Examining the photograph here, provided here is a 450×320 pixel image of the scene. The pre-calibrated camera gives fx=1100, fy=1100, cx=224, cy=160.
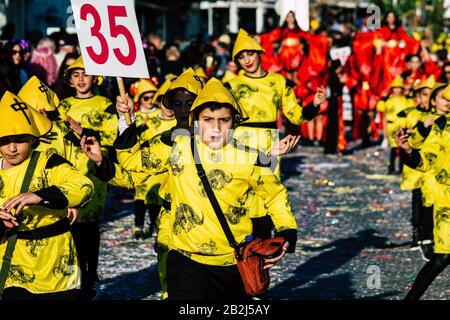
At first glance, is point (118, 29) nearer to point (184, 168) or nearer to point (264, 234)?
point (184, 168)

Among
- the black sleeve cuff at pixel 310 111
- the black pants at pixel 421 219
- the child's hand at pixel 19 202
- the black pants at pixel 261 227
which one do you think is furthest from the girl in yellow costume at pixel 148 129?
the child's hand at pixel 19 202

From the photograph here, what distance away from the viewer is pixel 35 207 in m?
5.69

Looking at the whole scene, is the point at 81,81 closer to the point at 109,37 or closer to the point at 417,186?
the point at 109,37

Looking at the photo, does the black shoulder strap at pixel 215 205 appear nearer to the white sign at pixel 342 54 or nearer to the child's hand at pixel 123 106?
the child's hand at pixel 123 106

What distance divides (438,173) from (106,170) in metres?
2.42

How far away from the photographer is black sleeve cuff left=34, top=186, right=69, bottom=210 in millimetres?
5449

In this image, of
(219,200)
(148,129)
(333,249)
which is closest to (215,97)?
(219,200)

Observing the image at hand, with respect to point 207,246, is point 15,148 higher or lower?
higher

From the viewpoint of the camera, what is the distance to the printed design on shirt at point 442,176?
7246 millimetres

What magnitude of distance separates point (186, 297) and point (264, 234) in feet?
8.66

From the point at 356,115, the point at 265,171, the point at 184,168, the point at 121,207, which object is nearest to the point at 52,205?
the point at 184,168

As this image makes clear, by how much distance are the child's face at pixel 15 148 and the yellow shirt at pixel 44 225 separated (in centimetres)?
4

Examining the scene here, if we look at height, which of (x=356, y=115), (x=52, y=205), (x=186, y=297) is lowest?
(x=356, y=115)

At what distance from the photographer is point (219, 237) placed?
18.9ft
